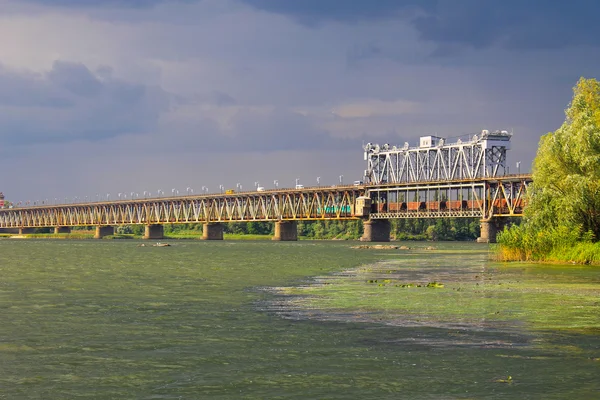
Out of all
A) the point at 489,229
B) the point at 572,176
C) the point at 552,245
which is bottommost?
the point at 552,245

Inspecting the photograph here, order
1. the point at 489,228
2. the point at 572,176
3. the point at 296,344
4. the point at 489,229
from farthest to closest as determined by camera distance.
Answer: the point at 489,228 → the point at 489,229 → the point at 572,176 → the point at 296,344

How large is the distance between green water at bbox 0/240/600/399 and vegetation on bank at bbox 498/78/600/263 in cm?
2338

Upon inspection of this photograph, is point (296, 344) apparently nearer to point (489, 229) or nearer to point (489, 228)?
point (489, 229)

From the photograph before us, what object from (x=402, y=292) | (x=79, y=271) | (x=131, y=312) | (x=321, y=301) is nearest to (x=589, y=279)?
(x=402, y=292)

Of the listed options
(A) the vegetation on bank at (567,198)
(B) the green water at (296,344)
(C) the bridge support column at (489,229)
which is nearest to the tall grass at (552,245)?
(A) the vegetation on bank at (567,198)

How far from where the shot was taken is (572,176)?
223 ft

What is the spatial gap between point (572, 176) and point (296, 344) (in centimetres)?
4830

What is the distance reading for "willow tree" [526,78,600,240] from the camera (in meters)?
67.6

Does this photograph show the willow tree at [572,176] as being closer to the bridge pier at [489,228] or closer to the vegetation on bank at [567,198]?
the vegetation on bank at [567,198]

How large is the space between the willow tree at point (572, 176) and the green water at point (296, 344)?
77.5 ft

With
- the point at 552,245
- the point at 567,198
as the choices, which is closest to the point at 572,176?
the point at 567,198

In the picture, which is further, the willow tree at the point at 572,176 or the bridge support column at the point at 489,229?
the bridge support column at the point at 489,229

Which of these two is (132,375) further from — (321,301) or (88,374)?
(321,301)

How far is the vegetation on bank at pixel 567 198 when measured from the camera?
67.6m
